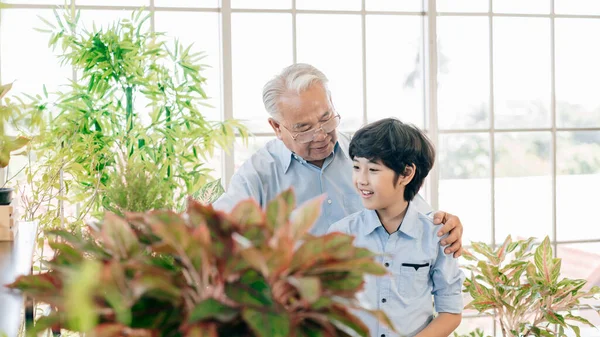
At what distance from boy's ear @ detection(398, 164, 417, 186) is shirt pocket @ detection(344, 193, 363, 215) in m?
0.49

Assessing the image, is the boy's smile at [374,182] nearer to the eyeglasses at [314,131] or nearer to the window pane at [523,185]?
the eyeglasses at [314,131]

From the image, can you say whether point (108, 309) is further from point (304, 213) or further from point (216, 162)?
point (216, 162)

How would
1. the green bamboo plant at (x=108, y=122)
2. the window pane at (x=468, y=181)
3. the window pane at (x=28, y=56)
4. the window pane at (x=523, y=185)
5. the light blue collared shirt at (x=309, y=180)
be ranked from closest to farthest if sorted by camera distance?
the light blue collared shirt at (x=309, y=180), the green bamboo plant at (x=108, y=122), the window pane at (x=28, y=56), the window pane at (x=468, y=181), the window pane at (x=523, y=185)

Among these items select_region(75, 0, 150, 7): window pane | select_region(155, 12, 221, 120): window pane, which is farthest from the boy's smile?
select_region(75, 0, 150, 7): window pane

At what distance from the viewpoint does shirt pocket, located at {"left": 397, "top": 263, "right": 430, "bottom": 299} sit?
87.5 inches

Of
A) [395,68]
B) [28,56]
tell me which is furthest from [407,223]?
[28,56]

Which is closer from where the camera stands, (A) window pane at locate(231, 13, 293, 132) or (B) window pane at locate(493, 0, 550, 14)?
(A) window pane at locate(231, 13, 293, 132)

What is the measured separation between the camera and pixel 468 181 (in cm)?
439

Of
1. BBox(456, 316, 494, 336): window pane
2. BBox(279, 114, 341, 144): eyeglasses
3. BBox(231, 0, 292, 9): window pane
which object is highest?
BBox(231, 0, 292, 9): window pane

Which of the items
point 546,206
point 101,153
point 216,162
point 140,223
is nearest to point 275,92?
point 101,153

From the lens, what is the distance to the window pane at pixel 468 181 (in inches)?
171

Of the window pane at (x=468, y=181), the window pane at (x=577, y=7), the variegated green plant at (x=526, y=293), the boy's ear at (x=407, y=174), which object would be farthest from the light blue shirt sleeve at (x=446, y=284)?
the window pane at (x=577, y=7)

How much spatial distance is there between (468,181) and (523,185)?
15.8 inches

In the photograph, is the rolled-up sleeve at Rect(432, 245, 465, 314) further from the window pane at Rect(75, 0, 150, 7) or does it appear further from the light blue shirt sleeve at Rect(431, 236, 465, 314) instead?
the window pane at Rect(75, 0, 150, 7)
